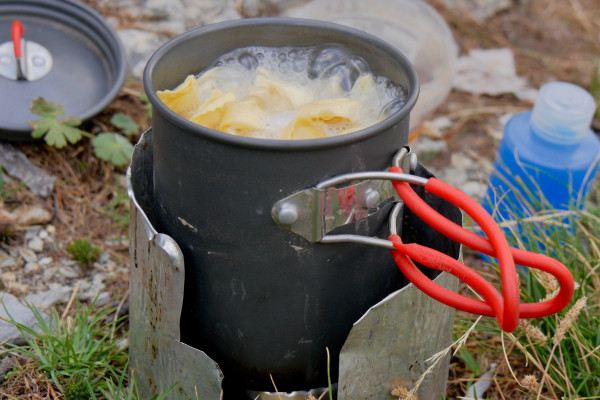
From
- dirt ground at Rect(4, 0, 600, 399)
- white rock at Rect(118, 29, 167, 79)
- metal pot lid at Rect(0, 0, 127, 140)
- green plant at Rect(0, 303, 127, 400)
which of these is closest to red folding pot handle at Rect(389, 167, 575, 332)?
dirt ground at Rect(4, 0, 600, 399)

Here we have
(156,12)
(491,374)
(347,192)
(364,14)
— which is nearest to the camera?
(347,192)

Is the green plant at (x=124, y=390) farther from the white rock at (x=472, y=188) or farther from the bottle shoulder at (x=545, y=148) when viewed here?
the white rock at (x=472, y=188)

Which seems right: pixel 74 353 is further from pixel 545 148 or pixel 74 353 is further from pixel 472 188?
pixel 472 188

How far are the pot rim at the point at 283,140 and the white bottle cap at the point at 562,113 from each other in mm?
949

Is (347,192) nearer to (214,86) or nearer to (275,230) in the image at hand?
(275,230)

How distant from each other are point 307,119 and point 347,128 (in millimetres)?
87

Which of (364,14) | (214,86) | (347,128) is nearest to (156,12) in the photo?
(364,14)

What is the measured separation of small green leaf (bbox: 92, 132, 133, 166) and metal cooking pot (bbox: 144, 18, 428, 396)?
2.81ft

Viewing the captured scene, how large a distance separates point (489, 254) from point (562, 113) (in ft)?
3.72

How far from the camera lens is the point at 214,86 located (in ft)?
4.58

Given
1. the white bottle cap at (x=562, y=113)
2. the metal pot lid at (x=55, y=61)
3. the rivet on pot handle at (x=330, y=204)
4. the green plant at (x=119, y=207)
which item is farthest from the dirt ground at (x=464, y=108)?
the rivet on pot handle at (x=330, y=204)

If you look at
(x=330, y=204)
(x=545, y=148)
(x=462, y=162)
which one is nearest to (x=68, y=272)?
(x=330, y=204)

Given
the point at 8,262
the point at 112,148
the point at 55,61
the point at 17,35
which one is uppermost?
the point at 17,35

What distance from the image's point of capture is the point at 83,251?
76.0 inches
